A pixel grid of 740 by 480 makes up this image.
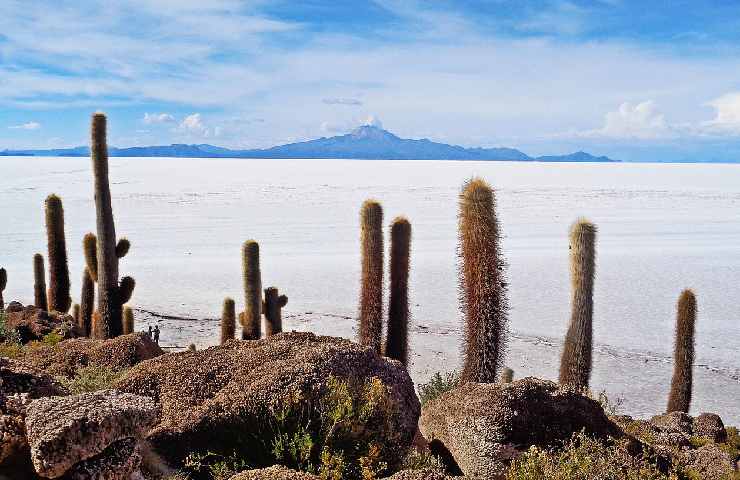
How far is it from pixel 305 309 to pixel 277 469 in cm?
1450

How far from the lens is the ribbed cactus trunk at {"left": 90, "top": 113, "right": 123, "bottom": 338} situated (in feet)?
41.3

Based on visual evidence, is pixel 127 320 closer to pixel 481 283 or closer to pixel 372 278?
pixel 372 278

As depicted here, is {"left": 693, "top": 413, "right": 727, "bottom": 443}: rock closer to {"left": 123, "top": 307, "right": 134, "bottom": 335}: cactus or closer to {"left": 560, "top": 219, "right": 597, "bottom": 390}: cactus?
{"left": 560, "top": 219, "right": 597, "bottom": 390}: cactus

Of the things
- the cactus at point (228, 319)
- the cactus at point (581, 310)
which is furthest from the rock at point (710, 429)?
the cactus at point (228, 319)

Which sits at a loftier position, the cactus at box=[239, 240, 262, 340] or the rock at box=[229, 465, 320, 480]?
the rock at box=[229, 465, 320, 480]

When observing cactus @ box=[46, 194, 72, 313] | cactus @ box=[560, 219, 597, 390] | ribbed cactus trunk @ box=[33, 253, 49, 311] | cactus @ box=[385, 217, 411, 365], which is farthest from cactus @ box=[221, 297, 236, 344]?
cactus @ box=[560, 219, 597, 390]

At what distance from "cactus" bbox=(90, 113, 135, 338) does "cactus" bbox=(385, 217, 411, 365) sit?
5.40m

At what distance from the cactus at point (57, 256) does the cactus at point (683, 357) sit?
12320 millimetres

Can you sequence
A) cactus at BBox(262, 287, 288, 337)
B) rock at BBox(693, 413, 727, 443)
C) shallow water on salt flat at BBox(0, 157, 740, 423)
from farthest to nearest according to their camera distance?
shallow water on salt flat at BBox(0, 157, 740, 423)
cactus at BBox(262, 287, 288, 337)
rock at BBox(693, 413, 727, 443)

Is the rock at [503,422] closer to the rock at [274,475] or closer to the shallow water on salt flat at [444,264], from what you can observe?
the rock at [274,475]

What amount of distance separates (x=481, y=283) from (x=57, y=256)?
10464 mm

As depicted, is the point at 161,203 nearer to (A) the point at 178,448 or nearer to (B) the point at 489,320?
(B) the point at 489,320

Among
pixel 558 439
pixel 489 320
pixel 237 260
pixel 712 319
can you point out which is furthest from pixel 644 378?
pixel 237 260

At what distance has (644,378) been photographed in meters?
12.9
